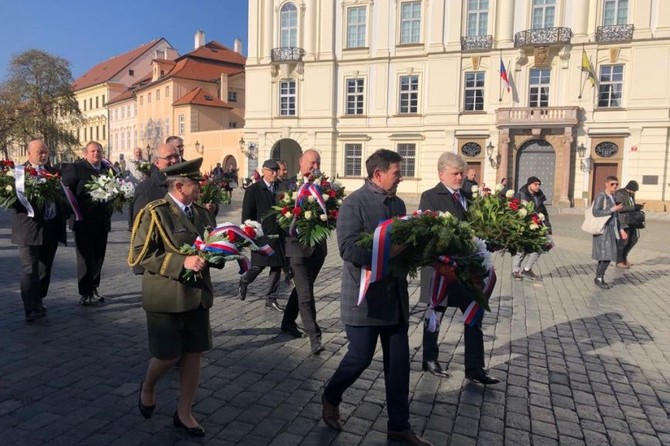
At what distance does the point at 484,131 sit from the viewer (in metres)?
33.1

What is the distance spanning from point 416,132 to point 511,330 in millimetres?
29008

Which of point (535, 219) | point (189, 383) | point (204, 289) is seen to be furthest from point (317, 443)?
point (535, 219)

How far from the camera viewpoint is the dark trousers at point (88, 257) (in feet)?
23.4

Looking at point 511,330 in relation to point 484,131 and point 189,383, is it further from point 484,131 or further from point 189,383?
point 484,131

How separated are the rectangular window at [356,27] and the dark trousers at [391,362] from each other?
112 feet

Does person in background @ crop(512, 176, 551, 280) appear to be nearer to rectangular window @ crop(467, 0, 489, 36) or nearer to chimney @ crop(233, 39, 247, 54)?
rectangular window @ crop(467, 0, 489, 36)

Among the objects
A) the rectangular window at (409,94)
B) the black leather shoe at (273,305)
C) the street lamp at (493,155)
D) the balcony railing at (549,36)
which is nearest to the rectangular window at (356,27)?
the rectangular window at (409,94)

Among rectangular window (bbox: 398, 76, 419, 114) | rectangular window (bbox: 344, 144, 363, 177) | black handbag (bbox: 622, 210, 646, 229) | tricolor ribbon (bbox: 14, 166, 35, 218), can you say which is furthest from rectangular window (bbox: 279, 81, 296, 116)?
tricolor ribbon (bbox: 14, 166, 35, 218)

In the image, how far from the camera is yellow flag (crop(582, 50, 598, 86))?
30.1 m

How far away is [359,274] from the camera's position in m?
3.81

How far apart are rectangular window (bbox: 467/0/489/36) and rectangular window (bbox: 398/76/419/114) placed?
4373 mm

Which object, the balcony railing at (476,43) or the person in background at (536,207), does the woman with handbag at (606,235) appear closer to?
the person in background at (536,207)

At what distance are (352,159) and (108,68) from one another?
193 ft

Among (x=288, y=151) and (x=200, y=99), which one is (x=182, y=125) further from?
(x=288, y=151)
